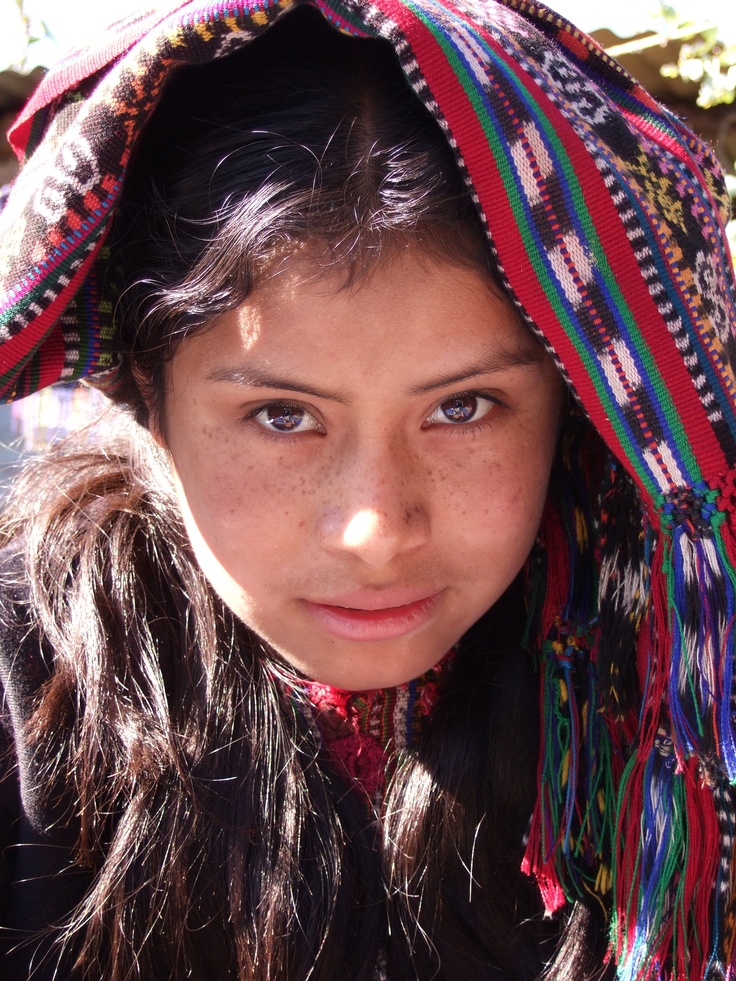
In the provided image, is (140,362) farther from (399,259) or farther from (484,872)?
(484,872)

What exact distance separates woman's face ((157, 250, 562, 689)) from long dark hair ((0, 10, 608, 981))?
0.16 feet

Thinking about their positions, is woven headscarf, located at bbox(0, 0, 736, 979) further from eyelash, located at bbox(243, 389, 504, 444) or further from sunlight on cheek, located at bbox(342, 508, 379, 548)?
sunlight on cheek, located at bbox(342, 508, 379, 548)

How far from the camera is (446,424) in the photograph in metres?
1.00

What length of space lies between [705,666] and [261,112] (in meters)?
0.73

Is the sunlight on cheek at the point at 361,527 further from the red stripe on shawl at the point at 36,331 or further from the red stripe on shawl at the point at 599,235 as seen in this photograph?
the red stripe on shawl at the point at 36,331

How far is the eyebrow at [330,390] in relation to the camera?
0.92 meters

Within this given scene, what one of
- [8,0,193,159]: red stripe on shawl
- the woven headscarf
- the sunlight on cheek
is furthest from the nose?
[8,0,193,159]: red stripe on shawl

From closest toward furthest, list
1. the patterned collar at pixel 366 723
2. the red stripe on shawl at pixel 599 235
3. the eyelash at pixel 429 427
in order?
1. the red stripe on shawl at pixel 599 235
2. the eyelash at pixel 429 427
3. the patterned collar at pixel 366 723

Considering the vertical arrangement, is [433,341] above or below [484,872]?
above

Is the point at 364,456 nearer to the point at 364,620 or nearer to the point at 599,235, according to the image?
the point at 364,620

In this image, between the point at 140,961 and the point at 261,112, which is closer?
the point at 261,112

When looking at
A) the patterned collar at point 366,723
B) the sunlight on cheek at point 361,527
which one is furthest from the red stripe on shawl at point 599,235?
the patterned collar at point 366,723

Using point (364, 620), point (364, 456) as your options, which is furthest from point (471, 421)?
point (364, 620)

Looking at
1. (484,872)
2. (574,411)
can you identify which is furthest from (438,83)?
(484,872)
